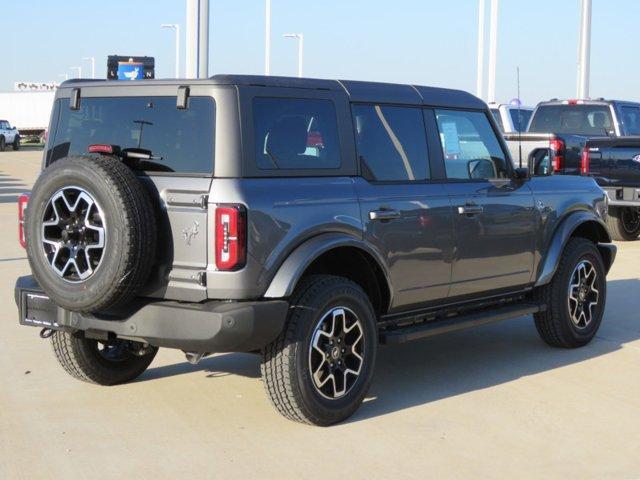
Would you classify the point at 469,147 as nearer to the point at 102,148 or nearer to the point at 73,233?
the point at 102,148

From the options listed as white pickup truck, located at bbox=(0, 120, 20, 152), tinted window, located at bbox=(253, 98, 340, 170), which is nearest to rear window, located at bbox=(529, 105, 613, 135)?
tinted window, located at bbox=(253, 98, 340, 170)

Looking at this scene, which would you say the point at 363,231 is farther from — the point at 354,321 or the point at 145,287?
the point at 145,287

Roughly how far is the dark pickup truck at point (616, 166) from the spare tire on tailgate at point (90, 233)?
9.86 metres

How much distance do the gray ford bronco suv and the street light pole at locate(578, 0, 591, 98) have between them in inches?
730

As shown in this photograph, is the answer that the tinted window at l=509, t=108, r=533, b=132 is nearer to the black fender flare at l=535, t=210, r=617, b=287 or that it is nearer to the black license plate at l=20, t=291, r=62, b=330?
the black fender flare at l=535, t=210, r=617, b=287

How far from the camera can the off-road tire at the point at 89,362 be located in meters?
6.45

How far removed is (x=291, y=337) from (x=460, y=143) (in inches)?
86.3

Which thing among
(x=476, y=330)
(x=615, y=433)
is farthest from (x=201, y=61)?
(x=615, y=433)

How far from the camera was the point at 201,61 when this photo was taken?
13789 millimetres

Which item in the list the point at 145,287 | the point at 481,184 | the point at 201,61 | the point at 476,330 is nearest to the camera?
the point at 145,287

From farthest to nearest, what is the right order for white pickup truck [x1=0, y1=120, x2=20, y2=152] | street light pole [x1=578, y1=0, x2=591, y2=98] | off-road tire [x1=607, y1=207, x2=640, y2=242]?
white pickup truck [x1=0, y1=120, x2=20, y2=152], street light pole [x1=578, y1=0, x2=591, y2=98], off-road tire [x1=607, y1=207, x2=640, y2=242]

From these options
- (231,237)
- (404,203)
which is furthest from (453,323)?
(231,237)

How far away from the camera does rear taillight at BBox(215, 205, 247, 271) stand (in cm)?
523

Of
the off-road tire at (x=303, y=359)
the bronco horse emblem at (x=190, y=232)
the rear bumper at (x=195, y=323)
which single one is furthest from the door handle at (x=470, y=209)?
the bronco horse emblem at (x=190, y=232)
